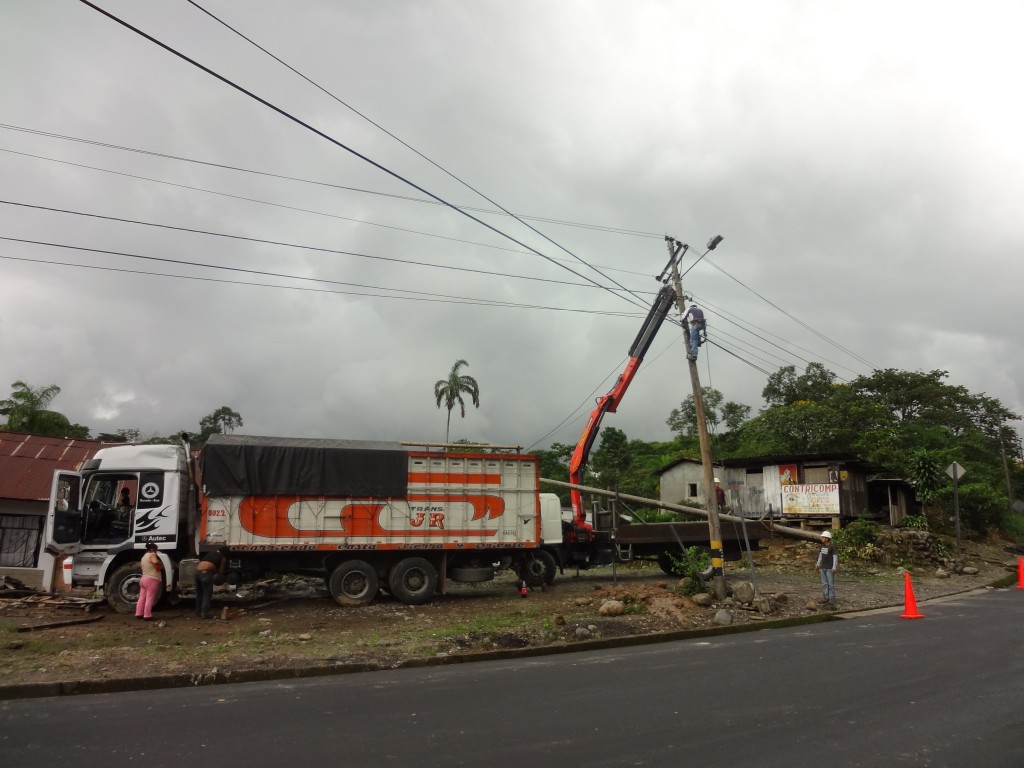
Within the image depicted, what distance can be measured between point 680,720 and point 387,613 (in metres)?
8.44

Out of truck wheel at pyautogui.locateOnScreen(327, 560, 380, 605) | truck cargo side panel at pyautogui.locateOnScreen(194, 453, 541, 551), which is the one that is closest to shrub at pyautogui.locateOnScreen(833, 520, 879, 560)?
truck cargo side panel at pyautogui.locateOnScreen(194, 453, 541, 551)

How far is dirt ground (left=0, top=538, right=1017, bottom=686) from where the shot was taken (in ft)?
30.2

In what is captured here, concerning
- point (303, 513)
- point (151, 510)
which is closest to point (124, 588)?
point (151, 510)

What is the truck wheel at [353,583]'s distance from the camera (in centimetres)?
1410

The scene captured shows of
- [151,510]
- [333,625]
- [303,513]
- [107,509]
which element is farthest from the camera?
[303,513]

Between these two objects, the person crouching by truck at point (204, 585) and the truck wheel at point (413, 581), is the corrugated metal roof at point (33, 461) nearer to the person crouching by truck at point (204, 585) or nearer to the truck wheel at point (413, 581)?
the person crouching by truck at point (204, 585)

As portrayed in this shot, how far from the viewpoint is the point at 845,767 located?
514 centimetres

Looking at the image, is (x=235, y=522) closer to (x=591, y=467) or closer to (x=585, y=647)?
(x=585, y=647)

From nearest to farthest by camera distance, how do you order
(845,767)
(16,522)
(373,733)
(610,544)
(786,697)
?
(845,767) → (373,733) → (786,697) → (610,544) → (16,522)

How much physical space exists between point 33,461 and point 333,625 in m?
16.8

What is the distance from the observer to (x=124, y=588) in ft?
41.7

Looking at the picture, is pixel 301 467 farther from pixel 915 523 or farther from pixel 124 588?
pixel 915 523

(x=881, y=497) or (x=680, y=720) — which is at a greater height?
(x=881, y=497)


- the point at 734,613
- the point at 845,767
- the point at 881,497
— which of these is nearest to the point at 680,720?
the point at 845,767
